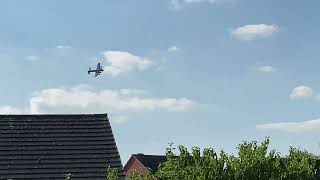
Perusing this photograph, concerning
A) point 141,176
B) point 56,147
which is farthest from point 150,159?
point 141,176

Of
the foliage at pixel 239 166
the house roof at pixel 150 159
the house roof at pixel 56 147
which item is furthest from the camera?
the house roof at pixel 150 159

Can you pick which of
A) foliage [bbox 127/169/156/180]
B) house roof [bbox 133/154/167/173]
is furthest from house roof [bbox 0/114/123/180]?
house roof [bbox 133/154/167/173]

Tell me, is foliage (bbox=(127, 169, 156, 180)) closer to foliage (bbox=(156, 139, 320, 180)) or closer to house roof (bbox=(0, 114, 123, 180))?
foliage (bbox=(156, 139, 320, 180))

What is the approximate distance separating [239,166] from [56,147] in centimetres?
968

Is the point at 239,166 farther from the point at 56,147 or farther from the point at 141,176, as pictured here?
the point at 56,147

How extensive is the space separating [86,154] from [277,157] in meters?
9.08

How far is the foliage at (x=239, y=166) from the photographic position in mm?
12227

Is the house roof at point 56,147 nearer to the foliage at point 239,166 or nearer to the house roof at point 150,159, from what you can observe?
the foliage at point 239,166

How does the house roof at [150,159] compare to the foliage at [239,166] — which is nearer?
the foliage at [239,166]

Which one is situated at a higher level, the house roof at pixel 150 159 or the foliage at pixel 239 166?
the house roof at pixel 150 159

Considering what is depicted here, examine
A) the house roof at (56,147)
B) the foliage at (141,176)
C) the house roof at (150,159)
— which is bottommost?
the foliage at (141,176)

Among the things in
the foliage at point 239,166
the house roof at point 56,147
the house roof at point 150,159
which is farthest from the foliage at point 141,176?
the house roof at point 150,159

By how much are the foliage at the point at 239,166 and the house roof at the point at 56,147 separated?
7.27 metres

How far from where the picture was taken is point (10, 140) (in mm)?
20344
